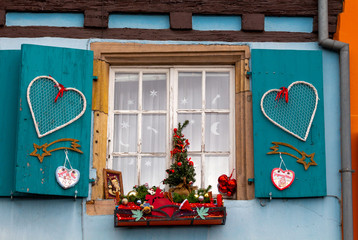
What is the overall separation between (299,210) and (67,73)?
2471 mm

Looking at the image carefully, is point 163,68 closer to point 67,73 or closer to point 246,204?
point 67,73

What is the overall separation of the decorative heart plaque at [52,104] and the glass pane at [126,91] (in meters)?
0.50

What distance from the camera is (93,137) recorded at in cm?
814

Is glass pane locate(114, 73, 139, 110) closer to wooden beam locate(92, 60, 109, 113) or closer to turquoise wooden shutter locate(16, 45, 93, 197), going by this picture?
wooden beam locate(92, 60, 109, 113)

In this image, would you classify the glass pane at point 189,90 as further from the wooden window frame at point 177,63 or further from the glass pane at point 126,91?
the glass pane at point 126,91

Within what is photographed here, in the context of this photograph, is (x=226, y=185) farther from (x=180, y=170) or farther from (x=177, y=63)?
(x=177, y=63)

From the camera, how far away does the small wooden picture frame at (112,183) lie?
26.4ft

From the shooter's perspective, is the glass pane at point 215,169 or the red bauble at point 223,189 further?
the glass pane at point 215,169

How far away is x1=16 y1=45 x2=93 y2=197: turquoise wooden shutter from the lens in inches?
306

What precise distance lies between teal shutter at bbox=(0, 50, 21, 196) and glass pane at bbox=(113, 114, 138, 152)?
0.98m

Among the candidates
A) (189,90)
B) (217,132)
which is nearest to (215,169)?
(217,132)

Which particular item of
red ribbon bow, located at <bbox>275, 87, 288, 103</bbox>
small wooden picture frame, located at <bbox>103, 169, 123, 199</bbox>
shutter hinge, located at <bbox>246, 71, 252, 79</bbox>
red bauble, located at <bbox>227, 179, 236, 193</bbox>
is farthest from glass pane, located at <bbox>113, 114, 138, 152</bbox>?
red ribbon bow, located at <bbox>275, 87, 288, 103</bbox>

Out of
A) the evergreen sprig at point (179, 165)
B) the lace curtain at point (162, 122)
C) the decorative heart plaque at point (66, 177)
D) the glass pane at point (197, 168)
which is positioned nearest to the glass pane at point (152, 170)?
the lace curtain at point (162, 122)

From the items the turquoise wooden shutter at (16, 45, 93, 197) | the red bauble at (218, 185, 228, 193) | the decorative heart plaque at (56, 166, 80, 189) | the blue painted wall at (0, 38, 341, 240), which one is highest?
the turquoise wooden shutter at (16, 45, 93, 197)
